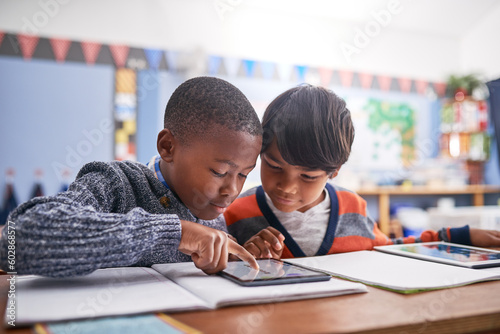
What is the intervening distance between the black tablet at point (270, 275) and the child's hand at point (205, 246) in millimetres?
21

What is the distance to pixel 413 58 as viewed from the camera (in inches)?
177

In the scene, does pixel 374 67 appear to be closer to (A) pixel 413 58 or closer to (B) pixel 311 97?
(A) pixel 413 58

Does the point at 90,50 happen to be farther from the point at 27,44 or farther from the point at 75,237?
the point at 75,237

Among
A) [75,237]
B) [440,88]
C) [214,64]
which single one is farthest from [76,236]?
[440,88]

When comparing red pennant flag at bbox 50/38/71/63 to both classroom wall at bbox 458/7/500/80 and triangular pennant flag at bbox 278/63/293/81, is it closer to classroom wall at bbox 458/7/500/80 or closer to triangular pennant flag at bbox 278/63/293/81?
triangular pennant flag at bbox 278/63/293/81

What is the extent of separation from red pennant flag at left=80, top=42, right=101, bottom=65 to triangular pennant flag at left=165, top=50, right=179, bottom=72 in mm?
545

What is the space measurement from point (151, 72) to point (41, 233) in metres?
3.13

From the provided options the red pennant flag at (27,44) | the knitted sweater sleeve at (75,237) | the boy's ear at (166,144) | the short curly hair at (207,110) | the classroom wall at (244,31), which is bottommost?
the knitted sweater sleeve at (75,237)

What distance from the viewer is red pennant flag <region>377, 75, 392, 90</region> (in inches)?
169

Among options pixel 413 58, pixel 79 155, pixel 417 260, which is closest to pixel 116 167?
pixel 417 260

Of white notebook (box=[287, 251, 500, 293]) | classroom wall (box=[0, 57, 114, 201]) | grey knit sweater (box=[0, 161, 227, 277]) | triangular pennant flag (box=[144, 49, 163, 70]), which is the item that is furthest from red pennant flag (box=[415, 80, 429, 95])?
grey knit sweater (box=[0, 161, 227, 277])

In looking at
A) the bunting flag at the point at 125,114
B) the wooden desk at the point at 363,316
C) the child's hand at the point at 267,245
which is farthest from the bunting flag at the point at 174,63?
the wooden desk at the point at 363,316

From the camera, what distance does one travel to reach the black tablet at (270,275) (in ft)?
1.75

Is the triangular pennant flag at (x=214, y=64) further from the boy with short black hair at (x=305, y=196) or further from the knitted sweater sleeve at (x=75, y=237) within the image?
the knitted sweater sleeve at (x=75, y=237)
